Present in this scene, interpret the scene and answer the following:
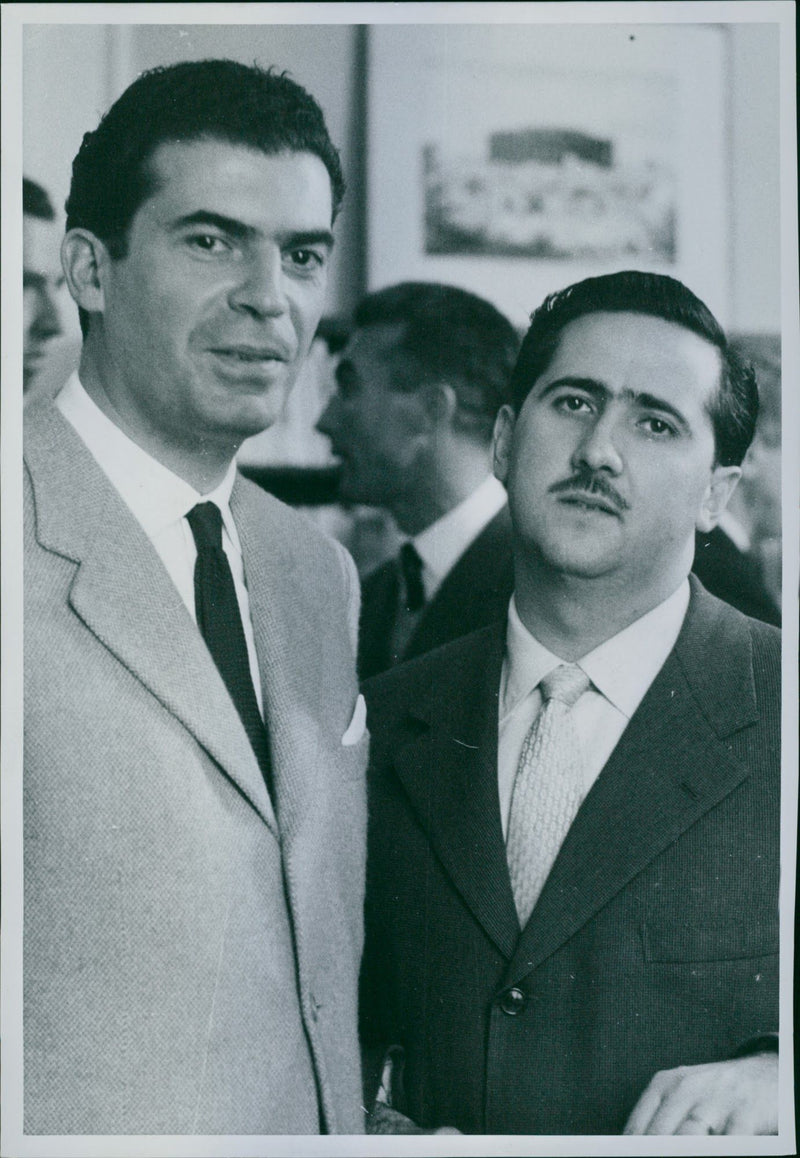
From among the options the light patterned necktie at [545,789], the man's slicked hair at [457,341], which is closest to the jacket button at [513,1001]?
the light patterned necktie at [545,789]

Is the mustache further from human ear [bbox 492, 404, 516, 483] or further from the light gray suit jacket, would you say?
the light gray suit jacket

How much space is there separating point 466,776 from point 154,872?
0.55m

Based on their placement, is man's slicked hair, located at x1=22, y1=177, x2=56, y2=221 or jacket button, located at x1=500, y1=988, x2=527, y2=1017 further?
man's slicked hair, located at x1=22, y1=177, x2=56, y2=221

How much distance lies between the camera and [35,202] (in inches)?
85.8

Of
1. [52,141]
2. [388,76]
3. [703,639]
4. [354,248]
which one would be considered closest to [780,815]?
[703,639]

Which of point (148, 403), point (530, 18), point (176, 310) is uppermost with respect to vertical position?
point (530, 18)

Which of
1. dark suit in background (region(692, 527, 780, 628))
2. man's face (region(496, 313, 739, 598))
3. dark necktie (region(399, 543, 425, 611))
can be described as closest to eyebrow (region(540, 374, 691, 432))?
man's face (region(496, 313, 739, 598))

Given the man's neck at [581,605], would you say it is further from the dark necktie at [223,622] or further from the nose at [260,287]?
the nose at [260,287]

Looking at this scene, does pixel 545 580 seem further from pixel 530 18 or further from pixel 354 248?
pixel 530 18

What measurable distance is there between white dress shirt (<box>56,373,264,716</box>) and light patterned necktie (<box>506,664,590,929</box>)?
47 centimetres

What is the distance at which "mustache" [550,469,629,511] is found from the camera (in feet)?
6.84

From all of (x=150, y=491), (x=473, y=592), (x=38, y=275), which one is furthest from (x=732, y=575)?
(x=38, y=275)

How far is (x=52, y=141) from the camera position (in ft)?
7.13

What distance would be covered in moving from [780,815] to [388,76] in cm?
147
